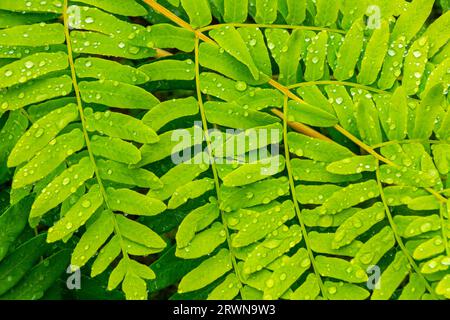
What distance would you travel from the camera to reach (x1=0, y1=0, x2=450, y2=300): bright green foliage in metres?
1.53

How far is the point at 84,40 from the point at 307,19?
2.43 ft

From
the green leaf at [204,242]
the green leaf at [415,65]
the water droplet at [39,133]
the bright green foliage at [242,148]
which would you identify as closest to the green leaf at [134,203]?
the bright green foliage at [242,148]

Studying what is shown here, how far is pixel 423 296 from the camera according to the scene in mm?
1501

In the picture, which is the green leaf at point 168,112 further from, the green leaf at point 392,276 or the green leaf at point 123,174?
the green leaf at point 392,276

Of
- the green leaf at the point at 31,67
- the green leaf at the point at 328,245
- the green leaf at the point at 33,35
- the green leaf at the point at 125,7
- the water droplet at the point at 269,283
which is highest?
the green leaf at the point at 125,7

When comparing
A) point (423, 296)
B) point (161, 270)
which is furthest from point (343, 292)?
point (161, 270)

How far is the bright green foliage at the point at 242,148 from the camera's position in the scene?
5.01 feet

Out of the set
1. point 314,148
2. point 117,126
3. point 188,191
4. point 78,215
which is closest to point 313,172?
point 314,148

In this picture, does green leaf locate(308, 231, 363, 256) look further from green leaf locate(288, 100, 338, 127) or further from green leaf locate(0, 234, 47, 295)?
green leaf locate(0, 234, 47, 295)

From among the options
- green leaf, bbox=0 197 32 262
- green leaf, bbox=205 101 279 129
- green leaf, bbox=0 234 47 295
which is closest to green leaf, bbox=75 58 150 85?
green leaf, bbox=205 101 279 129

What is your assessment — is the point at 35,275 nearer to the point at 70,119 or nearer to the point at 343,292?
the point at 70,119

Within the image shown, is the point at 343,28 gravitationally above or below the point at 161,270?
above

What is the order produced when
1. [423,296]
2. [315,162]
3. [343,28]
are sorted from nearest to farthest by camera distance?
[423,296], [315,162], [343,28]

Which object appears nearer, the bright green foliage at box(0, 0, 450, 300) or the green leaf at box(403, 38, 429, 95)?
the bright green foliage at box(0, 0, 450, 300)
